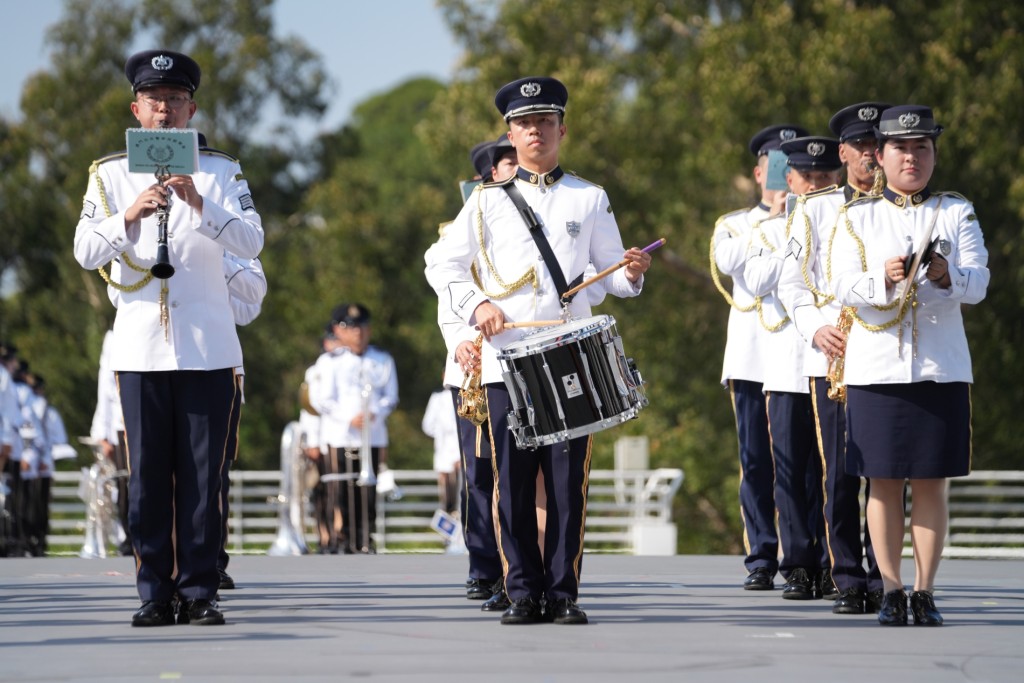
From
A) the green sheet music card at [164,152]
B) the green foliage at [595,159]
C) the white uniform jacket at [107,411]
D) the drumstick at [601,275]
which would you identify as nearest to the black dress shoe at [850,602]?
the drumstick at [601,275]

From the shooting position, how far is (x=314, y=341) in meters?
43.4

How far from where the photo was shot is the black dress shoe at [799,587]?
990 centimetres

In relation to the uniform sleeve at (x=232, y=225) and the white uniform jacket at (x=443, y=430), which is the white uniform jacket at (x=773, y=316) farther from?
the white uniform jacket at (x=443, y=430)

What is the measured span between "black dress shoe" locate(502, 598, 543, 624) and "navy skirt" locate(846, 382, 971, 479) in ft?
5.41

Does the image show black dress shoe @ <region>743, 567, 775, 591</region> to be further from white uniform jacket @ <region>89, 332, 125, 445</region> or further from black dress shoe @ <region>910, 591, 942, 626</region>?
white uniform jacket @ <region>89, 332, 125, 445</region>

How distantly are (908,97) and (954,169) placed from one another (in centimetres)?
131

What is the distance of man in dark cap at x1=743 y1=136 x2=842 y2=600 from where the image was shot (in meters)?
10.2

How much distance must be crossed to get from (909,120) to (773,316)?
8.69 ft

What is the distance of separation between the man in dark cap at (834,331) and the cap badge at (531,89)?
1644 millimetres

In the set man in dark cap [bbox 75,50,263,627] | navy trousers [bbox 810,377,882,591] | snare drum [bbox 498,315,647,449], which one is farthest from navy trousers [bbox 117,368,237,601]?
navy trousers [bbox 810,377,882,591]

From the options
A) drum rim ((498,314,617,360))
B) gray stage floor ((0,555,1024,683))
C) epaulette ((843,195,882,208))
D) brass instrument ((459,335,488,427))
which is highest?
epaulette ((843,195,882,208))

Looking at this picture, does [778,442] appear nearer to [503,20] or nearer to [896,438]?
[896,438]

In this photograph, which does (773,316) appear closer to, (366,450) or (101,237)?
(101,237)

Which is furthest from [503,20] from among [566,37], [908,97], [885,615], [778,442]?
[885,615]
